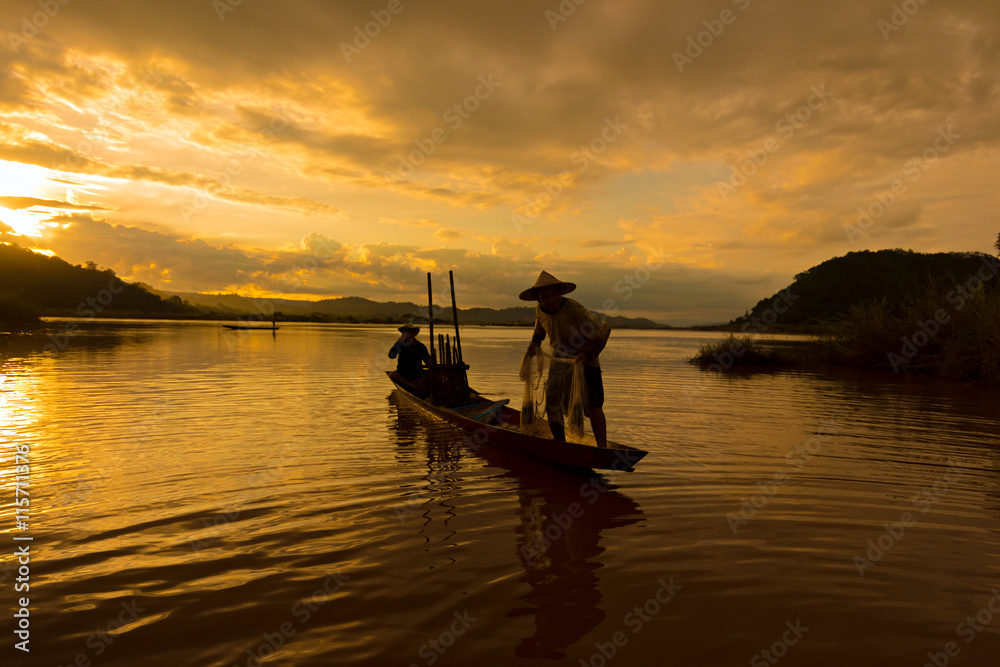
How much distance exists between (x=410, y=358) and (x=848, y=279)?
100535 millimetres

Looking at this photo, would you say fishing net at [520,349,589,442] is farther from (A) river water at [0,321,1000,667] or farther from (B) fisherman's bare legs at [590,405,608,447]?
(A) river water at [0,321,1000,667]

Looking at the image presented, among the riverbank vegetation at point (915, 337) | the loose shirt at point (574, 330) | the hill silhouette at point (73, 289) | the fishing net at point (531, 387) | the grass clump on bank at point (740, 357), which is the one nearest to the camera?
the loose shirt at point (574, 330)

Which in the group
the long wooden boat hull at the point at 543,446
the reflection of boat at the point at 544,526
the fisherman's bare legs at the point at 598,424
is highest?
the fisherman's bare legs at the point at 598,424

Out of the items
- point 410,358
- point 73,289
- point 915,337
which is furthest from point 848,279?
point 73,289

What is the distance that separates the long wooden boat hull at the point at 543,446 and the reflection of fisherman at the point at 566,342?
1.07ft

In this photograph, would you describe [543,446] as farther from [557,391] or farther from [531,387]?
[531,387]

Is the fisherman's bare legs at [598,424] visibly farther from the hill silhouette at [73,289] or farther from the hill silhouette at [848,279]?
the hill silhouette at [73,289]

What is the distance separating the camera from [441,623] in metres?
3.27

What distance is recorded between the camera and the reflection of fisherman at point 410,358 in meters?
12.8

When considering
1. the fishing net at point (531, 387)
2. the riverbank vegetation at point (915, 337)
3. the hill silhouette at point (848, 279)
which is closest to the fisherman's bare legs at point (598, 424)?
the fishing net at point (531, 387)

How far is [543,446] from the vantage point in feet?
23.4

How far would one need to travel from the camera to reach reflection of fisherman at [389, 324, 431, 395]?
12.8 meters

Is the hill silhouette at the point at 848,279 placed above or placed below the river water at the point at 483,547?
above

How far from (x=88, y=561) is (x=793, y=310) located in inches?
4222
